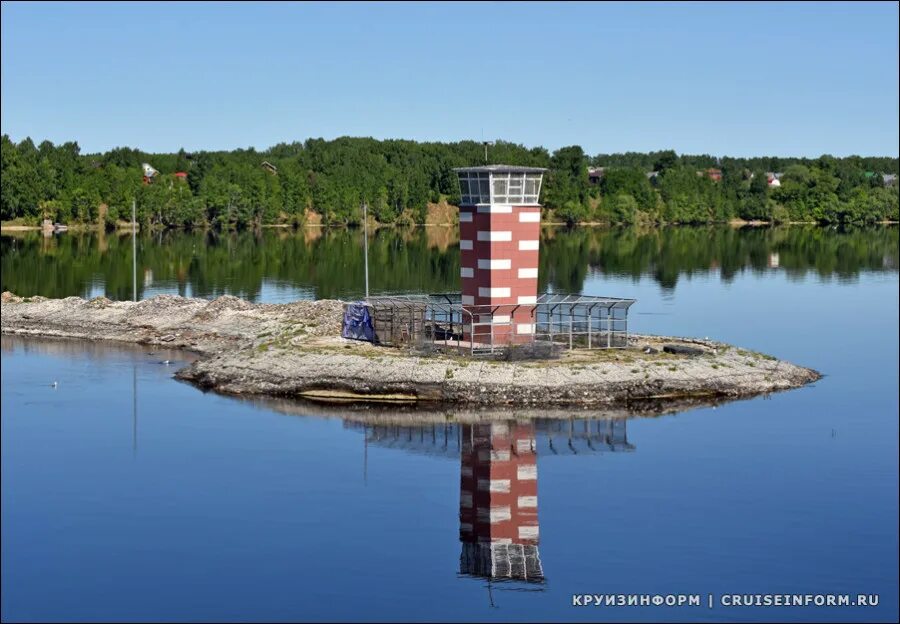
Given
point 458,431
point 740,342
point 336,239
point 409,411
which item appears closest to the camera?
point 458,431

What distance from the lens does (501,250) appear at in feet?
196

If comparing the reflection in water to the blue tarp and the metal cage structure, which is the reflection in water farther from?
Result: the blue tarp

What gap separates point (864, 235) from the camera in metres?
199

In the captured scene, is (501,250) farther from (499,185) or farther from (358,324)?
(358,324)

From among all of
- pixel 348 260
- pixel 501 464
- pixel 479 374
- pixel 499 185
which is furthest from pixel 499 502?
pixel 348 260

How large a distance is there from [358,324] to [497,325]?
7.60 meters

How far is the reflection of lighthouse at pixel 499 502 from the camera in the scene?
37.0 meters

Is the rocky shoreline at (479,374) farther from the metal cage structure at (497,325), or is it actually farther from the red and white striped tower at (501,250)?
the red and white striped tower at (501,250)

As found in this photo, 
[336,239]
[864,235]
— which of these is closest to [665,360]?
[336,239]

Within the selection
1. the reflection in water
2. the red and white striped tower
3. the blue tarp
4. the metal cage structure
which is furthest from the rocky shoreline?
the reflection in water

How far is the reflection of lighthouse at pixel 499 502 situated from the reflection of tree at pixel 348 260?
170 feet

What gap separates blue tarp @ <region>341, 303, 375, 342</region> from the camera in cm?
6344

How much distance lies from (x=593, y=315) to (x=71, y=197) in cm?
14566

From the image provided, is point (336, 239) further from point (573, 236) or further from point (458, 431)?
point (458, 431)
